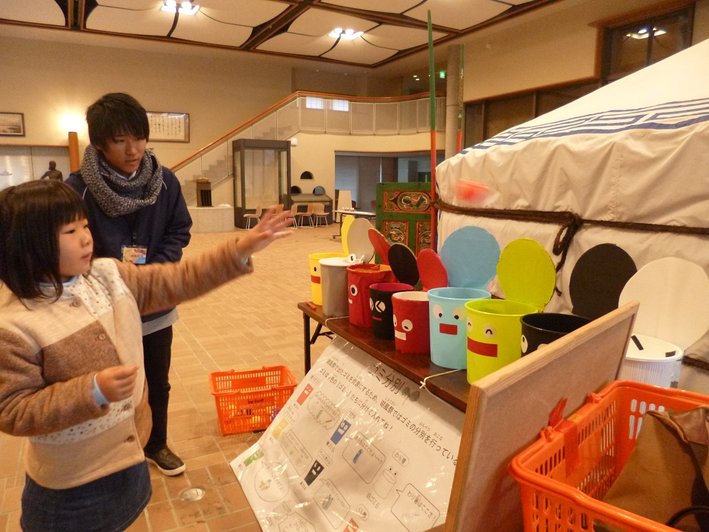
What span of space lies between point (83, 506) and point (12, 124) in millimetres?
13646

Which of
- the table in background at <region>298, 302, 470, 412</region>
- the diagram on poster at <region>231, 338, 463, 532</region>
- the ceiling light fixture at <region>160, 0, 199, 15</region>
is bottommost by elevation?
the diagram on poster at <region>231, 338, 463, 532</region>

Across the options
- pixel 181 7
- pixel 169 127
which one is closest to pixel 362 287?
pixel 181 7

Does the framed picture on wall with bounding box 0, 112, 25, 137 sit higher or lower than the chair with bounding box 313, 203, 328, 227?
higher

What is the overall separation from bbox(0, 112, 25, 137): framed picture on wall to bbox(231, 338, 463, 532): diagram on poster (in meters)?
13.1

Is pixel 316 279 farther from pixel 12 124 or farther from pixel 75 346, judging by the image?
pixel 12 124

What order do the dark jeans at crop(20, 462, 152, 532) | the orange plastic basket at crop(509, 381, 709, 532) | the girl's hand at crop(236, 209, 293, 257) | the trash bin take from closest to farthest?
the orange plastic basket at crop(509, 381, 709, 532) < the dark jeans at crop(20, 462, 152, 532) < the girl's hand at crop(236, 209, 293, 257) < the trash bin

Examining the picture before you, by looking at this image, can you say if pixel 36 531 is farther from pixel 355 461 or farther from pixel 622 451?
pixel 622 451

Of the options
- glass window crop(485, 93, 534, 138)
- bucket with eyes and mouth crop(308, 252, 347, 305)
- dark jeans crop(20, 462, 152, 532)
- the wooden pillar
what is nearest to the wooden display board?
dark jeans crop(20, 462, 152, 532)

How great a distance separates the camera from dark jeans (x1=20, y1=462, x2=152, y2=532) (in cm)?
112

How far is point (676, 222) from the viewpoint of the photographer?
142 cm

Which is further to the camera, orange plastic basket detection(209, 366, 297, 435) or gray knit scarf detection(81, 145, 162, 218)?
orange plastic basket detection(209, 366, 297, 435)

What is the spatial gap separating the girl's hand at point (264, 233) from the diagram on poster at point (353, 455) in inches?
26.0

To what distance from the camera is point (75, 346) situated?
1.04 m

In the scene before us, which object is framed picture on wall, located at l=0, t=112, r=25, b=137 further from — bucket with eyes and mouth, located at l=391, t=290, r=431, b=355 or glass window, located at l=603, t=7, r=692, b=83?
bucket with eyes and mouth, located at l=391, t=290, r=431, b=355
